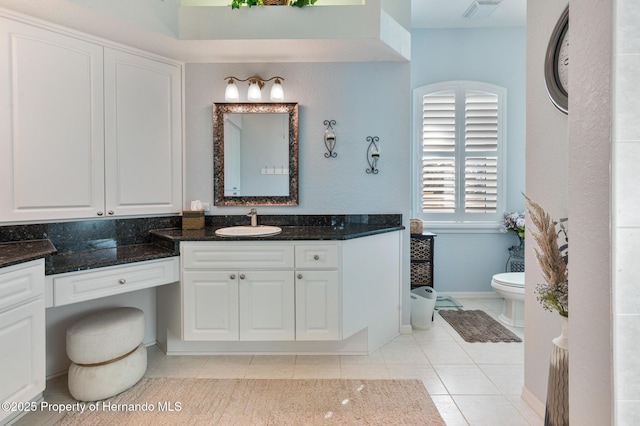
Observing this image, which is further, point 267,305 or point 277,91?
point 277,91

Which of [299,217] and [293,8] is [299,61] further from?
[299,217]

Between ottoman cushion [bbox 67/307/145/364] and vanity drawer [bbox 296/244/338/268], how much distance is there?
105 cm

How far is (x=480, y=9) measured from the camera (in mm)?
3412

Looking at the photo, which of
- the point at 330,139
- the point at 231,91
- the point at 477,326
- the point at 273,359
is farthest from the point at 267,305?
the point at 477,326

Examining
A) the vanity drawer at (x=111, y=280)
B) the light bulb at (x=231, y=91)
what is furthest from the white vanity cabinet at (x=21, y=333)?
the light bulb at (x=231, y=91)

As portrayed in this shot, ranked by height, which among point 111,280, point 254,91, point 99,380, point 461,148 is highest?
point 254,91

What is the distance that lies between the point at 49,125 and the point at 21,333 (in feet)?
4.00

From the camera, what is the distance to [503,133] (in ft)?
12.6

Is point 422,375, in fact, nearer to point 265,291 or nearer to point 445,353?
point 445,353

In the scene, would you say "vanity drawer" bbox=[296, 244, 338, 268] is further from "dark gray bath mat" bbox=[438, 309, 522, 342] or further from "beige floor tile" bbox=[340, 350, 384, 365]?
"dark gray bath mat" bbox=[438, 309, 522, 342]

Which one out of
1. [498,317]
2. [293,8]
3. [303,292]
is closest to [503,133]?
[498,317]

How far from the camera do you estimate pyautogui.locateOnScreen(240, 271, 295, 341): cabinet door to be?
241cm

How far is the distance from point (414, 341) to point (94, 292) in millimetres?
2245

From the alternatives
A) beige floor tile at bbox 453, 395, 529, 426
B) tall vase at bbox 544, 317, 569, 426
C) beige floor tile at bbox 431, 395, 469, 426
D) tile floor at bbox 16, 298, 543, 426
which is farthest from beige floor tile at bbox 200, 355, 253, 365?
tall vase at bbox 544, 317, 569, 426
